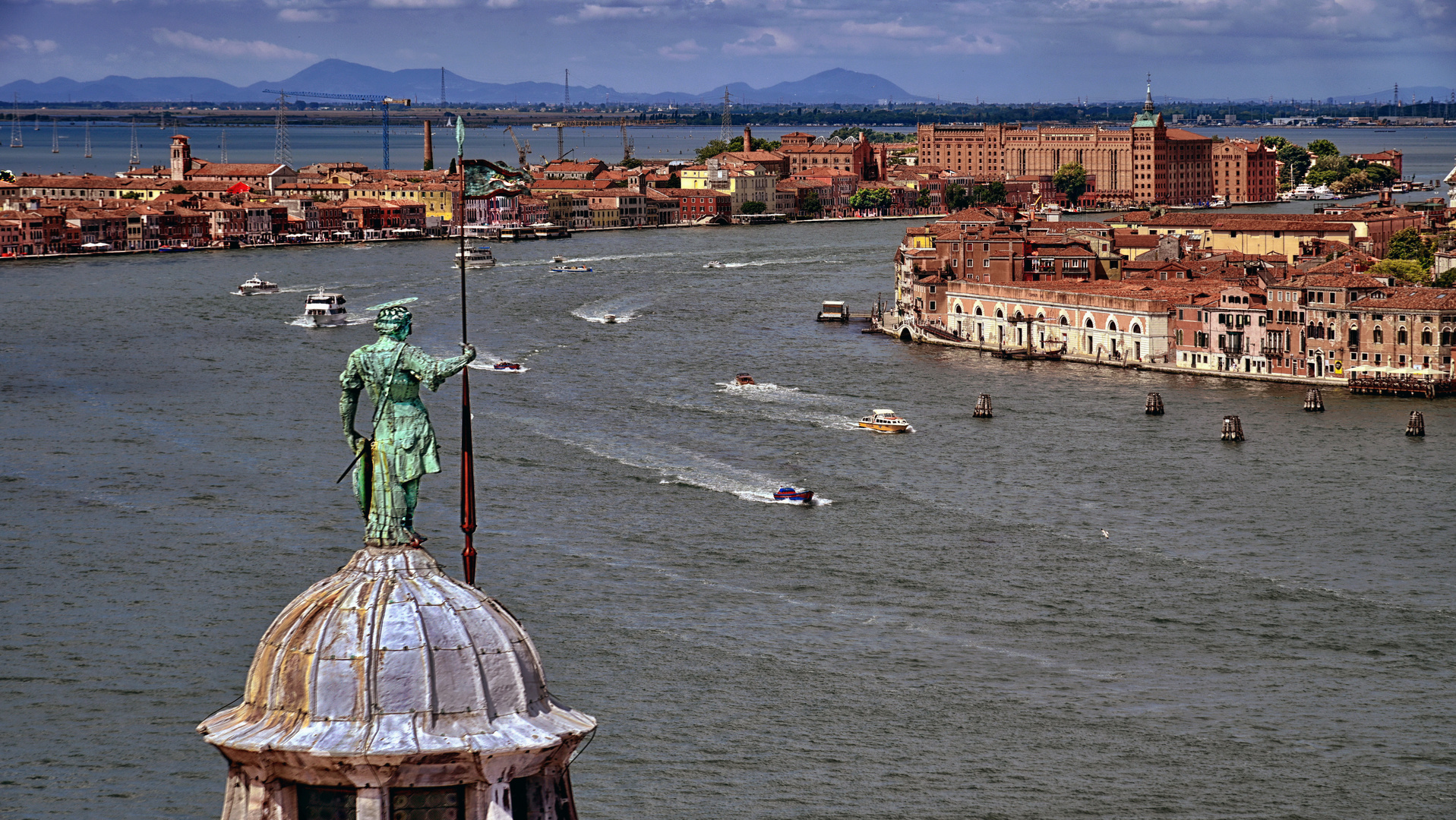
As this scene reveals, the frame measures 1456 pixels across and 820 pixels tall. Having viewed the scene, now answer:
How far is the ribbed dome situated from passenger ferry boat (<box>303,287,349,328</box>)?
44532 millimetres

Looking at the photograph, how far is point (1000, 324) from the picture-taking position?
151 ft

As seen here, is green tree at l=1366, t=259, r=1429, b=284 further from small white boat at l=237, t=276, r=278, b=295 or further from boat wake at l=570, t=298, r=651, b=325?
small white boat at l=237, t=276, r=278, b=295

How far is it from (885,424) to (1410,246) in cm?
2864

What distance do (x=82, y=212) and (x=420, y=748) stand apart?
2958 inches

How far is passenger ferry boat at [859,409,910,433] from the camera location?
31531 millimetres

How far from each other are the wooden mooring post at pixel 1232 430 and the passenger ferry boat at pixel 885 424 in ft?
15.5

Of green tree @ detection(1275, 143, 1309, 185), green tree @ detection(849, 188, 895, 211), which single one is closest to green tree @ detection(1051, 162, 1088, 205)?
green tree @ detection(849, 188, 895, 211)

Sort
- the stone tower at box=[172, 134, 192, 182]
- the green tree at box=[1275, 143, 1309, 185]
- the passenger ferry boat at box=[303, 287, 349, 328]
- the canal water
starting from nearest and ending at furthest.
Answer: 1. the canal water
2. the passenger ferry boat at box=[303, 287, 349, 328]
3. the stone tower at box=[172, 134, 192, 182]
4. the green tree at box=[1275, 143, 1309, 185]

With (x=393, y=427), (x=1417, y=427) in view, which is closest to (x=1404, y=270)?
(x=1417, y=427)

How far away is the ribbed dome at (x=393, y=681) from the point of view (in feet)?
9.58

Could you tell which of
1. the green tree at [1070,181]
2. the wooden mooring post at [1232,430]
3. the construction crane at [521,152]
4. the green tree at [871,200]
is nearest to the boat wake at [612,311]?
the construction crane at [521,152]

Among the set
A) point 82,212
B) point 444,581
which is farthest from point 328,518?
point 82,212

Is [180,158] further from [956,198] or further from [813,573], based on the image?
[813,573]

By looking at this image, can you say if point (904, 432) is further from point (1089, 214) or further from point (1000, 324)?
point (1089, 214)
